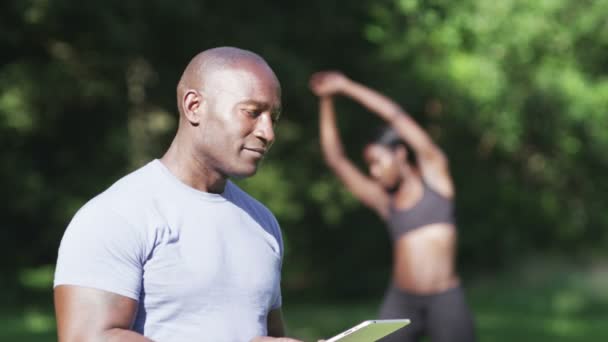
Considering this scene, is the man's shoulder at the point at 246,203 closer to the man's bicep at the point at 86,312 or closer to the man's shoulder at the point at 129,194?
the man's shoulder at the point at 129,194

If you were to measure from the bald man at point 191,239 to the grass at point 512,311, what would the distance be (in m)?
12.5

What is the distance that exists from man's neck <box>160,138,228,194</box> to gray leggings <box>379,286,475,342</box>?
3.86m

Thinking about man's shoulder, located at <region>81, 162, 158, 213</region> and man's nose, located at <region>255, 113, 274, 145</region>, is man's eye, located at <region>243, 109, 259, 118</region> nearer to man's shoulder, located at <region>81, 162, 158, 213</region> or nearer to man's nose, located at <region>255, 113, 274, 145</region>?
man's nose, located at <region>255, 113, 274, 145</region>

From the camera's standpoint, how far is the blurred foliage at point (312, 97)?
12.1 metres

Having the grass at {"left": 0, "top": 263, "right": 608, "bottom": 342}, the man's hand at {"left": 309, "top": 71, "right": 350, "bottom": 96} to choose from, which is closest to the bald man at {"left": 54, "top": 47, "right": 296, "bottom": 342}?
the man's hand at {"left": 309, "top": 71, "right": 350, "bottom": 96}

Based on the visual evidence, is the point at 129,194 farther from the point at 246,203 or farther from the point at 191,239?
the point at 246,203

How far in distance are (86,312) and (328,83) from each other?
4.07 meters

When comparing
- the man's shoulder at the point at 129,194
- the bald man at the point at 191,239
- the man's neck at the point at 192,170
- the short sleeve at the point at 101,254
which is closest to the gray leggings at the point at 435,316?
the bald man at the point at 191,239

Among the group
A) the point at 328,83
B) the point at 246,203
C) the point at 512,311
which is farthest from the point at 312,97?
the point at 246,203

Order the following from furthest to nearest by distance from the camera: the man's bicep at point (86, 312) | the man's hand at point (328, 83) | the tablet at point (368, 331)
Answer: the man's hand at point (328, 83)
the tablet at point (368, 331)
the man's bicep at point (86, 312)

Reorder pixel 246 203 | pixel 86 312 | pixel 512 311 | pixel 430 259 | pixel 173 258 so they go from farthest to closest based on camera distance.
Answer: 1. pixel 512 311
2. pixel 430 259
3. pixel 246 203
4. pixel 173 258
5. pixel 86 312

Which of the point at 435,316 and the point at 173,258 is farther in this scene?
the point at 435,316

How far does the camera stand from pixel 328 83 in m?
6.18

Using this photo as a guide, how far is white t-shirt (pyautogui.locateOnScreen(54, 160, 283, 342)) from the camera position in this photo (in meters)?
2.27
